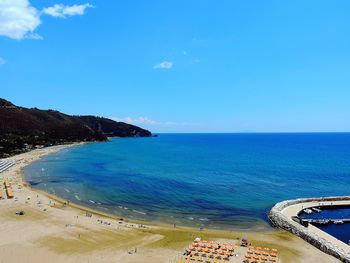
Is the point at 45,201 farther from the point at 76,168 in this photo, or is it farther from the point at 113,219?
the point at 76,168

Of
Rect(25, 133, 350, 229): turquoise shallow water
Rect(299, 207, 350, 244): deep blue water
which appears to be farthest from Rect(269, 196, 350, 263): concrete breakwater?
Rect(25, 133, 350, 229): turquoise shallow water

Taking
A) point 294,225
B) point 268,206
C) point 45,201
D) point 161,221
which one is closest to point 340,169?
point 268,206

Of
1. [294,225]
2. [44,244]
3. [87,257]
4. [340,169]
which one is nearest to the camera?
[87,257]

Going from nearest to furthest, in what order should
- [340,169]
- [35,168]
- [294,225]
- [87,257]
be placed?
[87,257], [294,225], [35,168], [340,169]

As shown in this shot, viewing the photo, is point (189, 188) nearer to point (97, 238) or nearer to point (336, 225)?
point (336, 225)

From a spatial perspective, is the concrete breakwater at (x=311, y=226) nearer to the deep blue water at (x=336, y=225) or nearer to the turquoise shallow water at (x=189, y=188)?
the deep blue water at (x=336, y=225)

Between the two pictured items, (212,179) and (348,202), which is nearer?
(348,202)

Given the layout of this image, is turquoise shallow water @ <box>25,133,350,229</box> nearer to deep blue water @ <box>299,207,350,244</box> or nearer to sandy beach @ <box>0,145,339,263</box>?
sandy beach @ <box>0,145,339,263</box>
